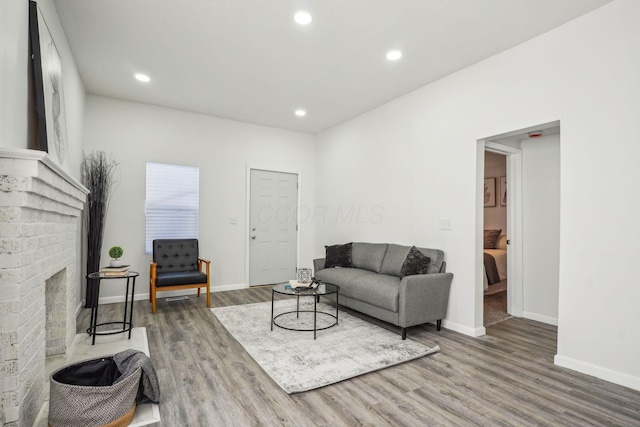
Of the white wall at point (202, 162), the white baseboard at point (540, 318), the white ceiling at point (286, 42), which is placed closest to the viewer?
the white ceiling at point (286, 42)

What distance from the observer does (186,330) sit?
11.5 feet

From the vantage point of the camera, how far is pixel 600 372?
251cm

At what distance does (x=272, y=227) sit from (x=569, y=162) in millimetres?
4394

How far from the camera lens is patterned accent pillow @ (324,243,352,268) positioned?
15.4ft

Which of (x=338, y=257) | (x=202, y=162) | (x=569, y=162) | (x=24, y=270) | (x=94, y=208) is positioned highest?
(x=202, y=162)

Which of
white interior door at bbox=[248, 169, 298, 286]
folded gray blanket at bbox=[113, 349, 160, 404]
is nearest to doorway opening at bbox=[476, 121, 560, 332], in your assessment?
white interior door at bbox=[248, 169, 298, 286]

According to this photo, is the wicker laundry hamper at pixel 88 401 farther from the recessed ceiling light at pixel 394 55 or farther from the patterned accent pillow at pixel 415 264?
the recessed ceiling light at pixel 394 55

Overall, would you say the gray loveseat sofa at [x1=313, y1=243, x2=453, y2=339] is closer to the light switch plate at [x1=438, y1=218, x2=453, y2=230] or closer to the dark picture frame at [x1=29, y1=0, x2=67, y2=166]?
the light switch plate at [x1=438, y1=218, x2=453, y2=230]

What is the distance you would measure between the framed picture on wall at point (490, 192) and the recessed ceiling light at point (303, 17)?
18.3ft

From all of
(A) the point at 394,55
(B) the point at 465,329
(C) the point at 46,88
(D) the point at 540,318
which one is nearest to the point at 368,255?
(B) the point at 465,329

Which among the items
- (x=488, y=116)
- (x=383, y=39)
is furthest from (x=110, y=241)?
(x=488, y=116)

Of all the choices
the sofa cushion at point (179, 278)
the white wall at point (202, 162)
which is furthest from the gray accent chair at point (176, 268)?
the white wall at point (202, 162)

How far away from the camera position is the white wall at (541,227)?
153 inches

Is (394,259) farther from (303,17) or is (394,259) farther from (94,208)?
(94,208)
